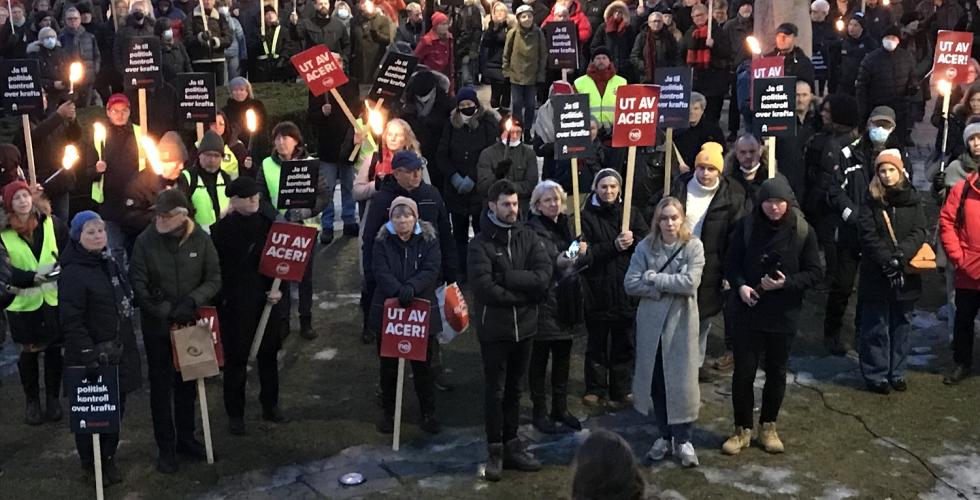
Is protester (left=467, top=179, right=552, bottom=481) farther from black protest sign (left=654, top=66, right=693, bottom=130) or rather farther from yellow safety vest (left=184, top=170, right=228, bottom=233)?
yellow safety vest (left=184, top=170, right=228, bottom=233)

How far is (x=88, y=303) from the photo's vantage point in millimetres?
8766

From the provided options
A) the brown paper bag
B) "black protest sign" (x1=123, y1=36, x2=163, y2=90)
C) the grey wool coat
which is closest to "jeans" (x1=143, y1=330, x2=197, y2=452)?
the brown paper bag

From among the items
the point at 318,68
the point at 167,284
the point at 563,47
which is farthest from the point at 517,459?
the point at 563,47

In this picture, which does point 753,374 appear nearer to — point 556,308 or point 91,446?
point 556,308

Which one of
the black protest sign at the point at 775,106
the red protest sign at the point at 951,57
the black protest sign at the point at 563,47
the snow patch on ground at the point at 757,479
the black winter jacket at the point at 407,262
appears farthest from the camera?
the black protest sign at the point at 563,47

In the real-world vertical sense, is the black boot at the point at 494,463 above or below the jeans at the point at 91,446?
below

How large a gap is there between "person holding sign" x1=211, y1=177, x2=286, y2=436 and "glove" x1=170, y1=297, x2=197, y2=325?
0.66 meters

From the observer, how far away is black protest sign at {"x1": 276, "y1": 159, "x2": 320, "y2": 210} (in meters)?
10.6

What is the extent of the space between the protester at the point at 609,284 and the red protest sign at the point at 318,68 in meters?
4.21

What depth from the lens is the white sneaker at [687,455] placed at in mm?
9133

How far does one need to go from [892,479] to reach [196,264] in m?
4.94

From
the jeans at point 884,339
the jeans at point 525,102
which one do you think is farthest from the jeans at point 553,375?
the jeans at point 525,102

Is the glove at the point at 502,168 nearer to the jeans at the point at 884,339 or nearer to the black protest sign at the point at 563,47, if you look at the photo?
the jeans at the point at 884,339

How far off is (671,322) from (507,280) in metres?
1.19
